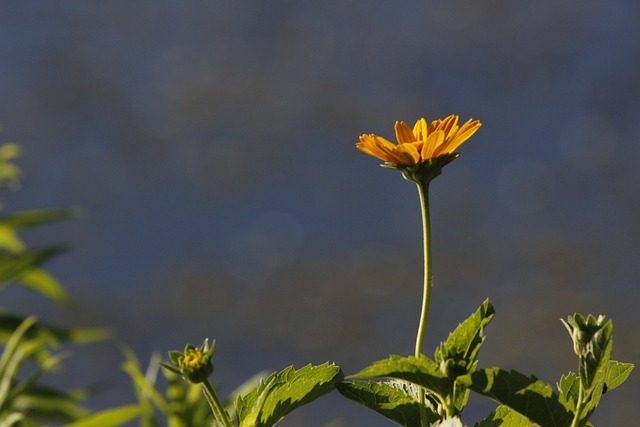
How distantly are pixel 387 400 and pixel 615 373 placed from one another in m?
0.08

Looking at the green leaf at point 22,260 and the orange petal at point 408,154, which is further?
the green leaf at point 22,260

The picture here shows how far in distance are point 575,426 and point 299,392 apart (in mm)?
92

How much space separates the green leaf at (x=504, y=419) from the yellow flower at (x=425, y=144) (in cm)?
10

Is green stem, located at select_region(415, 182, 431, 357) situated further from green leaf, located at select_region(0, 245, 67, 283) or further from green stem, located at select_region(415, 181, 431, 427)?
green leaf, located at select_region(0, 245, 67, 283)

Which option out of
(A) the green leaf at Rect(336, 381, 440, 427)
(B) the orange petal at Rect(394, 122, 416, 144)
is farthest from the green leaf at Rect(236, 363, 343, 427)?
(B) the orange petal at Rect(394, 122, 416, 144)

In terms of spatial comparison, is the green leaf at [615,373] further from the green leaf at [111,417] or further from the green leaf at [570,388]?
the green leaf at [111,417]

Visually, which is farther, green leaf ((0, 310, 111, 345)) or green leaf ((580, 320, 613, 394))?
green leaf ((0, 310, 111, 345))

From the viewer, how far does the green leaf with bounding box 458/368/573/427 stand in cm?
27

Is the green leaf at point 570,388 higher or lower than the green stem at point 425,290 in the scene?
lower

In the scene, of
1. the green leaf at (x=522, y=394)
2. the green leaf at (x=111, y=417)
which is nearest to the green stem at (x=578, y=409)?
the green leaf at (x=522, y=394)

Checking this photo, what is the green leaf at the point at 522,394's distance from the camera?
10.8 inches

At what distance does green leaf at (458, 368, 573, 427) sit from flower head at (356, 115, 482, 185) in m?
0.10

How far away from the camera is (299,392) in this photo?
0.97 ft

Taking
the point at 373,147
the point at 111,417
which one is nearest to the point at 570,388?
the point at 373,147
